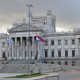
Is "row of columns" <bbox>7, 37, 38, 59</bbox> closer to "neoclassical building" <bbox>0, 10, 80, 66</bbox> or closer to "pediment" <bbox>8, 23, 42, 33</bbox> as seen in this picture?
"neoclassical building" <bbox>0, 10, 80, 66</bbox>

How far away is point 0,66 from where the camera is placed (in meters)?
85.1

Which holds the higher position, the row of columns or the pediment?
the pediment

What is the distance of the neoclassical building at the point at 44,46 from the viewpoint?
96.6 metres

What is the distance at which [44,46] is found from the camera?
100062mm

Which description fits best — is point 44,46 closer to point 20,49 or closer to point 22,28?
point 20,49

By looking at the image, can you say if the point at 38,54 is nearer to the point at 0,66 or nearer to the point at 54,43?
the point at 54,43

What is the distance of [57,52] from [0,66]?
73.7 ft

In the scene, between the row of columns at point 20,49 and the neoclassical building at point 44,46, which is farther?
the row of columns at point 20,49

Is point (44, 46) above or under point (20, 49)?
above

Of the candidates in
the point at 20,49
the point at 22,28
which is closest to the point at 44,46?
the point at 20,49

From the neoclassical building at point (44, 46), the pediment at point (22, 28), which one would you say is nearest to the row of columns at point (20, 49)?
the neoclassical building at point (44, 46)

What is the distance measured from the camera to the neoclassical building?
317 feet

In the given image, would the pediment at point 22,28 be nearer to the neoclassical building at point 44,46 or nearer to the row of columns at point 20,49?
the neoclassical building at point 44,46

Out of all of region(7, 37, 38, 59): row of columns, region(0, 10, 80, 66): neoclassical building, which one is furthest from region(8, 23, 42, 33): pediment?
region(7, 37, 38, 59): row of columns
